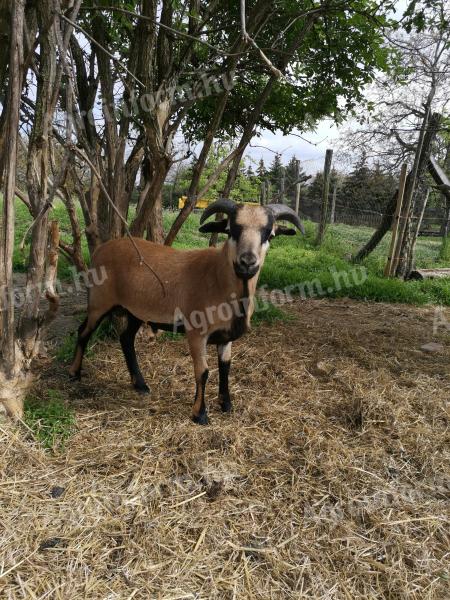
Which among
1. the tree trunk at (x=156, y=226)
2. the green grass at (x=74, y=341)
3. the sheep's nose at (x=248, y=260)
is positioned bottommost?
the green grass at (x=74, y=341)

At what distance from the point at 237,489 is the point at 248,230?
174 centimetres

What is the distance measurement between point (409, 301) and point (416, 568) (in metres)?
5.86

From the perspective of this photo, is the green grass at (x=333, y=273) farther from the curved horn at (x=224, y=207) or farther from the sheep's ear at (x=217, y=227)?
the curved horn at (x=224, y=207)

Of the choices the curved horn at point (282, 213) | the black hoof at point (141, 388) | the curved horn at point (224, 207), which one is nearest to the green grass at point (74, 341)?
the black hoof at point (141, 388)

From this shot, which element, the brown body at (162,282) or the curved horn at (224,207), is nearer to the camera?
the curved horn at (224,207)

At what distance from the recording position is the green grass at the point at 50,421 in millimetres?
3088

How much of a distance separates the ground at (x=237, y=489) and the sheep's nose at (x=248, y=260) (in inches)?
51.2

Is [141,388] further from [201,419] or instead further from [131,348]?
[201,419]

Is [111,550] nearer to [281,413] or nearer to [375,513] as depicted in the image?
[375,513]

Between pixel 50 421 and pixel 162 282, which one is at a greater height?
pixel 162 282

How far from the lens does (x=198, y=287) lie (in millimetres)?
3578

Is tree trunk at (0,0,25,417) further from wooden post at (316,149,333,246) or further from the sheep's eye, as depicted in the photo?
wooden post at (316,149,333,246)

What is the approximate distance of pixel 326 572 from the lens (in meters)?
2.18

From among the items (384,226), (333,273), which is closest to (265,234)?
(333,273)
